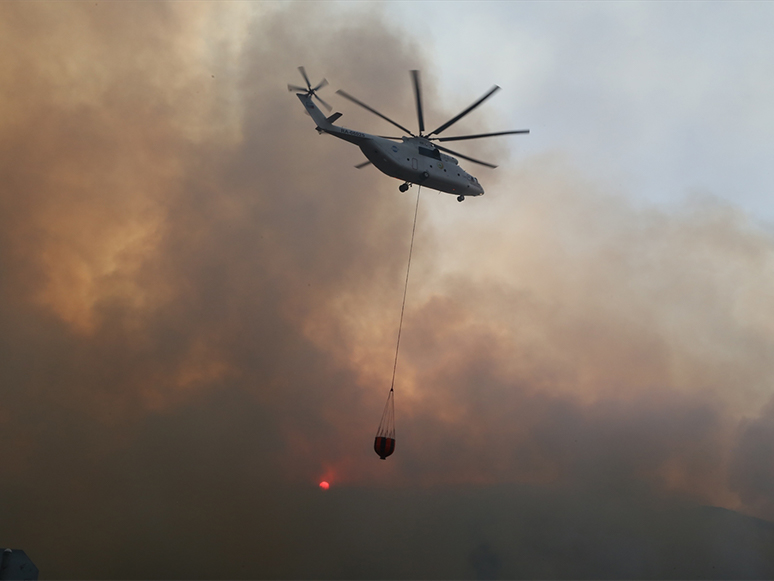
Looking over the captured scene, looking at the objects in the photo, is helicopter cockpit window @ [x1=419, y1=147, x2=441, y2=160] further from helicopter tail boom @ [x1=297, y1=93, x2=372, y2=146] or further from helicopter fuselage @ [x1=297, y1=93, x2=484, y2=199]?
helicopter tail boom @ [x1=297, y1=93, x2=372, y2=146]

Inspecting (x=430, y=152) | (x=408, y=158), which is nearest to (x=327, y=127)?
(x=408, y=158)

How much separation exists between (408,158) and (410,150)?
2.51ft

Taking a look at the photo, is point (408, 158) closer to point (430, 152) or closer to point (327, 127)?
point (430, 152)

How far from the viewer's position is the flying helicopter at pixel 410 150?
32.5m

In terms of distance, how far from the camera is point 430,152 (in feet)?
118

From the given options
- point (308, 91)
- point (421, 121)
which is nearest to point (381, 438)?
point (421, 121)

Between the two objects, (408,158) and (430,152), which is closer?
(408,158)

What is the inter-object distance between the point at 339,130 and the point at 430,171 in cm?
618

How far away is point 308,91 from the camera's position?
33500mm

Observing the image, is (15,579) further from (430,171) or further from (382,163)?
(430,171)

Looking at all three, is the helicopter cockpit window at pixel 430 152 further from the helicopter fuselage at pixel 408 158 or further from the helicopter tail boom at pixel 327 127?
the helicopter tail boom at pixel 327 127

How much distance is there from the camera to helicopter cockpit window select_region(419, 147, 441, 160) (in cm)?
3534

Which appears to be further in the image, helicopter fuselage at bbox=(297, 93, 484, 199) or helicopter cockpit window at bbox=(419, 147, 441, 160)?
helicopter cockpit window at bbox=(419, 147, 441, 160)

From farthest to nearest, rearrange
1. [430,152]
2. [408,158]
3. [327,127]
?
1. [430,152]
2. [408,158]
3. [327,127]
